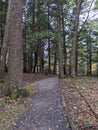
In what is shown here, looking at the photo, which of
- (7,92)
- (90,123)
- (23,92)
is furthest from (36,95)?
(90,123)

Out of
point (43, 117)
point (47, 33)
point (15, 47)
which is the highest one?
point (47, 33)

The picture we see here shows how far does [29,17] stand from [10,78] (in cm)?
2302

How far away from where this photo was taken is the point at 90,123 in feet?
24.9

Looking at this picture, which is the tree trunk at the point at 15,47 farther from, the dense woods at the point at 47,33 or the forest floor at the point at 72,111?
the forest floor at the point at 72,111

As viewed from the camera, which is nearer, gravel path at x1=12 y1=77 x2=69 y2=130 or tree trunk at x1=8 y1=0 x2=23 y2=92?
gravel path at x1=12 y1=77 x2=69 y2=130

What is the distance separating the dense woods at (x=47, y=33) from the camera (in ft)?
39.3

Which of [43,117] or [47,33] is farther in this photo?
[47,33]

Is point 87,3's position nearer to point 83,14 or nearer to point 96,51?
point 83,14

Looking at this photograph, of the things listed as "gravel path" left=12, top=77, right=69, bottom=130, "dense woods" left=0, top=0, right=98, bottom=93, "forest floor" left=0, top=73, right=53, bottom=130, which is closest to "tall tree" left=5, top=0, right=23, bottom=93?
"dense woods" left=0, top=0, right=98, bottom=93

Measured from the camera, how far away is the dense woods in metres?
12.0

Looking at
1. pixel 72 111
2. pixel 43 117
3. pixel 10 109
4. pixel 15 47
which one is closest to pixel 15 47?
pixel 15 47

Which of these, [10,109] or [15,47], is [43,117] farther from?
[15,47]

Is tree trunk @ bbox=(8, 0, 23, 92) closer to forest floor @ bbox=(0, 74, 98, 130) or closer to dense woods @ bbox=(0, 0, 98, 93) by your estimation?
dense woods @ bbox=(0, 0, 98, 93)

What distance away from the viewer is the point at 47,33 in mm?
21844
